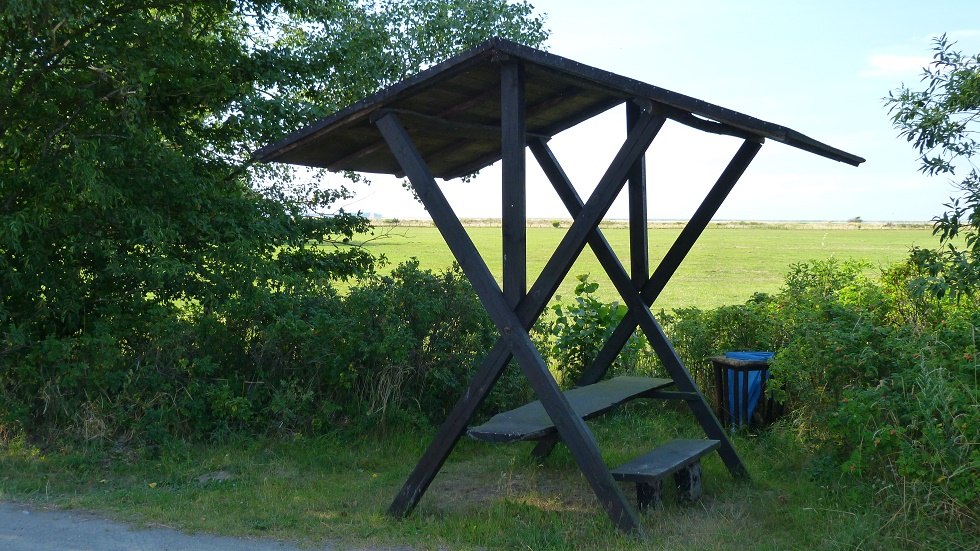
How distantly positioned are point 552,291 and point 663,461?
4.80 feet

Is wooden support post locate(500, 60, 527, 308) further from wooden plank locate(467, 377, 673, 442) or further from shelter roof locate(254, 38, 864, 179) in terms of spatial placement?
wooden plank locate(467, 377, 673, 442)

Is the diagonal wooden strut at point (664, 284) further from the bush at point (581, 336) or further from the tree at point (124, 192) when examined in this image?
the tree at point (124, 192)

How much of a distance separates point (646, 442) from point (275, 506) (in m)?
3.40

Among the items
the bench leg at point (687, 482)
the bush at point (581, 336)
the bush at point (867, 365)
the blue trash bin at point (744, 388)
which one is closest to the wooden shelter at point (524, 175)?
the bench leg at point (687, 482)

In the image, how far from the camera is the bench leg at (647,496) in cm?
579

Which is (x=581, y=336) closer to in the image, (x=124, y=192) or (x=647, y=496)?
(x=647, y=496)

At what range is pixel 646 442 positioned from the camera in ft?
25.6

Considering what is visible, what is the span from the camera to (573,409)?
5355 mm

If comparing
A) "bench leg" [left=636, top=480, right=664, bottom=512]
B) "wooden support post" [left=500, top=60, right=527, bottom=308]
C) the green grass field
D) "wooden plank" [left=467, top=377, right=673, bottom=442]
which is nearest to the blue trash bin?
"wooden plank" [left=467, top=377, right=673, bottom=442]

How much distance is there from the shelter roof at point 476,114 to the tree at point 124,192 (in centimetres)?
240

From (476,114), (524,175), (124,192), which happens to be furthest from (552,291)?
(124,192)

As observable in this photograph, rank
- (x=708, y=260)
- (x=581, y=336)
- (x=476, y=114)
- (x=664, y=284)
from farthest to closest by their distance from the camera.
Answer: (x=708, y=260) < (x=581, y=336) < (x=664, y=284) < (x=476, y=114)

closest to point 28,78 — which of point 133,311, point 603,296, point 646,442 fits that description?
point 133,311

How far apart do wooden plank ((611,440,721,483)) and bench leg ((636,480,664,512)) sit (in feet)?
0.59
